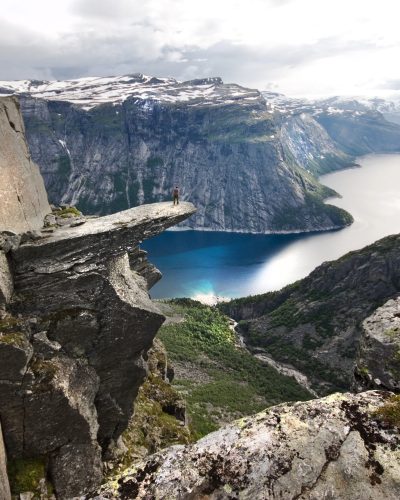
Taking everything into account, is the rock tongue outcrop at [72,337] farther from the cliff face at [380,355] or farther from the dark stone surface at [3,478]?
the cliff face at [380,355]

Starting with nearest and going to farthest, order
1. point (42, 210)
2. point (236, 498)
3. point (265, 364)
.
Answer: point (236, 498)
point (42, 210)
point (265, 364)

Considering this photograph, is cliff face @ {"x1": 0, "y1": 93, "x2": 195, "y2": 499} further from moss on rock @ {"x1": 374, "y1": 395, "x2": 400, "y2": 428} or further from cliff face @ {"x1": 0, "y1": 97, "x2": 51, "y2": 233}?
moss on rock @ {"x1": 374, "y1": 395, "x2": 400, "y2": 428}

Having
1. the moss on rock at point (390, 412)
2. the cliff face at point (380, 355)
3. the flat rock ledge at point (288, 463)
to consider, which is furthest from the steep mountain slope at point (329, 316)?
the flat rock ledge at point (288, 463)

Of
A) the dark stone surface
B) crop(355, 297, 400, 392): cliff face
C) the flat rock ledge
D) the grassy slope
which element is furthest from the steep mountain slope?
the flat rock ledge

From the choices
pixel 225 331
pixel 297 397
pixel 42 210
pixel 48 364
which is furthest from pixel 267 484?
pixel 225 331

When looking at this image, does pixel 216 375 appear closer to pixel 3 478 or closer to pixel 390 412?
pixel 3 478

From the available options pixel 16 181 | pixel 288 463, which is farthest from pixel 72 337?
pixel 288 463

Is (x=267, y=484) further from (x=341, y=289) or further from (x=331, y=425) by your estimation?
(x=341, y=289)
